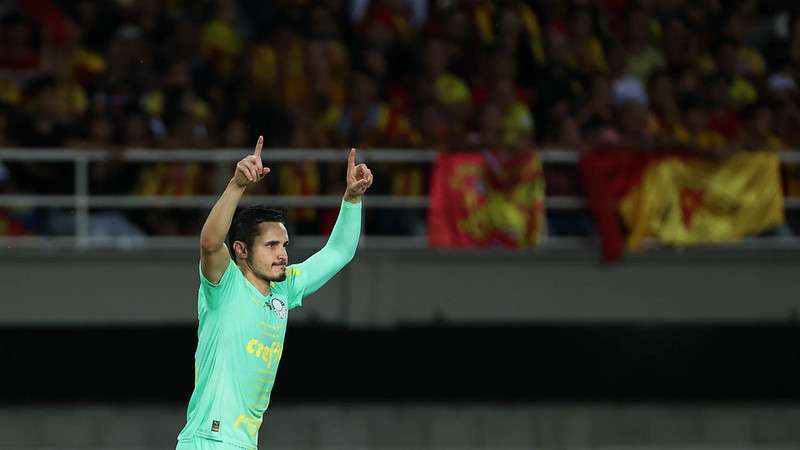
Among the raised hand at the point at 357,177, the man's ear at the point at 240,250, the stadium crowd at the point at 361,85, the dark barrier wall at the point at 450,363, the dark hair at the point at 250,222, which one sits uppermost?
the stadium crowd at the point at 361,85

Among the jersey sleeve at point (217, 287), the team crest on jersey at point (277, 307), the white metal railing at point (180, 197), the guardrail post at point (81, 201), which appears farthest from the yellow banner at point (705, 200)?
the jersey sleeve at point (217, 287)

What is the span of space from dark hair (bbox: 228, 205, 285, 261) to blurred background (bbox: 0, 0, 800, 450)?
5745 millimetres

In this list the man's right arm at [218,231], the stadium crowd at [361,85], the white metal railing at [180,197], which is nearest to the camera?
the man's right arm at [218,231]

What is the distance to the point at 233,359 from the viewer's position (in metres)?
7.07

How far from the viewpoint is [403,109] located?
44.3ft

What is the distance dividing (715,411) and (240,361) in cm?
802

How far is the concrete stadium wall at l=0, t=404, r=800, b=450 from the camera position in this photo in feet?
46.5

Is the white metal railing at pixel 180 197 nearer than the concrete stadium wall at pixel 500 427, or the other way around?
the white metal railing at pixel 180 197

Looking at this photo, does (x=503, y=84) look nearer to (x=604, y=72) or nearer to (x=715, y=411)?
(x=604, y=72)

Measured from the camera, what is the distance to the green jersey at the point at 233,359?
23.0ft

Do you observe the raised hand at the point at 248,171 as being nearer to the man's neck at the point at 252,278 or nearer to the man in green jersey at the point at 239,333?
the man in green jersey at the point at 239,333

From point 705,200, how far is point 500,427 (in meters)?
2.66

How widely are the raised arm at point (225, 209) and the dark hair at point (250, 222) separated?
0.23m

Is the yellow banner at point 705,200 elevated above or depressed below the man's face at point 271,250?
above
